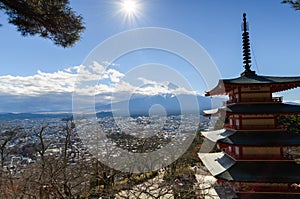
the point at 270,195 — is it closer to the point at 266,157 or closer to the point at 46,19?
the point at 266,157

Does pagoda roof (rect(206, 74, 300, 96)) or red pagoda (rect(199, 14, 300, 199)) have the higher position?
pagoda roof (rect(206, 74, 300, 96))

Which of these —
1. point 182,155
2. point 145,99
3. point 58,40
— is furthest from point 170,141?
point 145,99

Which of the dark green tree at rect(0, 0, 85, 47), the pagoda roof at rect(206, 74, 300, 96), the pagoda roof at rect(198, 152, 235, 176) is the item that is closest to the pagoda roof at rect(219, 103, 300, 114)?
the pagoda roof at rect(206, 74, 300, 96)

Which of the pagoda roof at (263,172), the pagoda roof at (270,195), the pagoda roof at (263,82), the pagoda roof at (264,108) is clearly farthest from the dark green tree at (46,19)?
the pagoda roof at (270,195)

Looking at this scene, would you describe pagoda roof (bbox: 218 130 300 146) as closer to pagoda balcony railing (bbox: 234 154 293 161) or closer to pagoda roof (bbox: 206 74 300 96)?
pagoda balcony railing (bbox: 234 154 293 161)

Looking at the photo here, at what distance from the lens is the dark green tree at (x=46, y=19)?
13.0 ft

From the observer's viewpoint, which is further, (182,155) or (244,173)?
(182,155)

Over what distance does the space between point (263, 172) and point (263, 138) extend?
0.99 m

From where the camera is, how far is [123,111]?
15.4 metres

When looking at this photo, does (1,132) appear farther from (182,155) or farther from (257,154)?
(182,155)

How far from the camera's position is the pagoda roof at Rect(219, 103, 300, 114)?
671 centimetres

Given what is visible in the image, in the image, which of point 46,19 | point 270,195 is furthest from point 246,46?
point 46,19

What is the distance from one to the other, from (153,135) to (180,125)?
18.4 feet

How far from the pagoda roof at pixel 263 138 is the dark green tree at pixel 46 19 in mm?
5182
